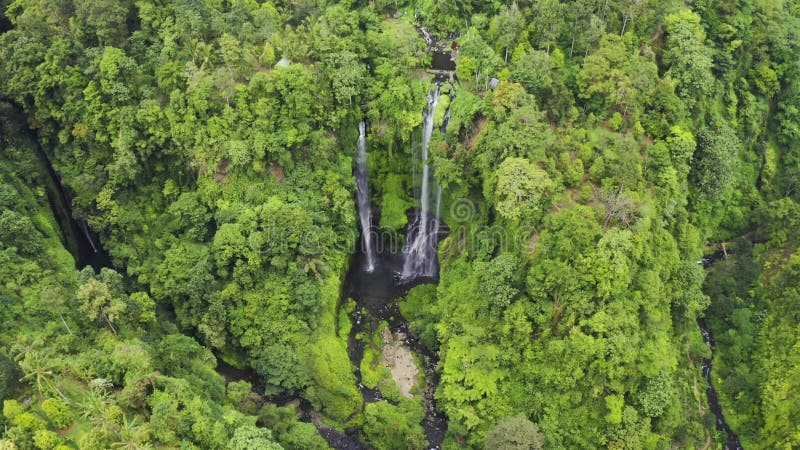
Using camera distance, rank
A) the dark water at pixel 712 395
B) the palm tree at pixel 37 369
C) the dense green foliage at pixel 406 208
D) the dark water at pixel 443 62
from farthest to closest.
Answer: the dark water at pixel 443 62 < the dark water at pixel 712 395 < the dense green foliage at pixel 406 208 < the palm tree at pixel 37 369

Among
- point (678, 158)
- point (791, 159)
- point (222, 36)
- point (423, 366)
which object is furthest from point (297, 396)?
point (791, 159)

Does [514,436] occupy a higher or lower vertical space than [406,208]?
lower

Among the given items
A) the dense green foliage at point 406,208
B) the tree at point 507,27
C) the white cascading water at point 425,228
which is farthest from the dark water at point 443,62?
the tree at point 507,27

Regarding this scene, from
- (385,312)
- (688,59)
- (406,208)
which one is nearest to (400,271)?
(385,312)

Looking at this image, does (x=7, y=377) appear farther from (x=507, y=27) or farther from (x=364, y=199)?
(x=507, y=27)

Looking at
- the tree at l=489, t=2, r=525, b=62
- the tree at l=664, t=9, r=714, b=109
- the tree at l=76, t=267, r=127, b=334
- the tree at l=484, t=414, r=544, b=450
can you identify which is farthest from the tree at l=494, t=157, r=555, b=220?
the tree at l=76, t=267, r=127, b=334

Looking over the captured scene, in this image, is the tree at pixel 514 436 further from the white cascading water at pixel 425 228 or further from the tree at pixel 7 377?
the tree at pixel 7 377

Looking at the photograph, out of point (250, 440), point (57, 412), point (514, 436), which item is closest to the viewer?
point (57, 412)
